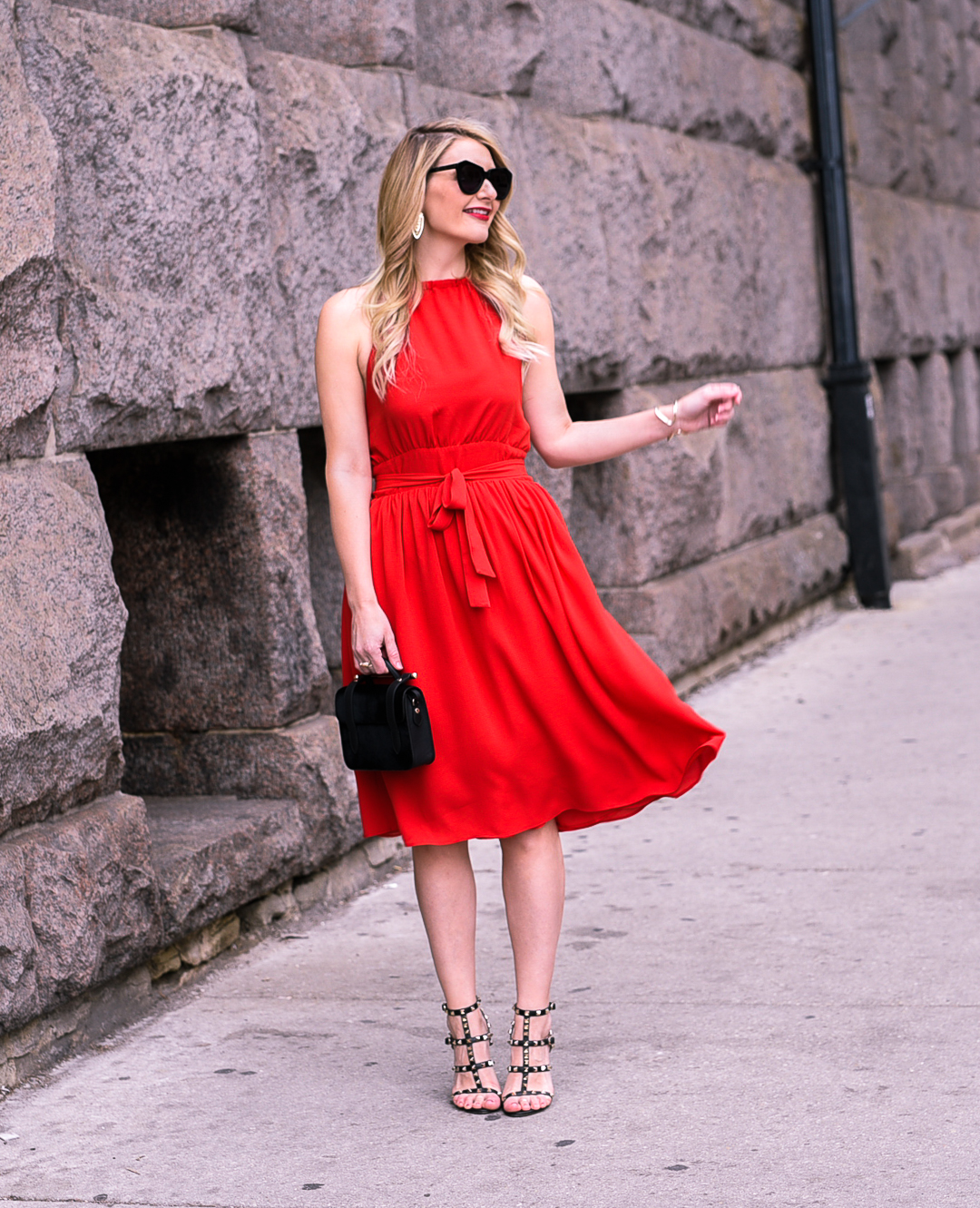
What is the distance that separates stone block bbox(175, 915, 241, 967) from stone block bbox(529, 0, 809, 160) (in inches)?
127

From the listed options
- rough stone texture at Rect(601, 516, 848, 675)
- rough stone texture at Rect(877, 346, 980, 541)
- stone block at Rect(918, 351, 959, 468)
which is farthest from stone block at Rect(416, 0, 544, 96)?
stone block at Rect(918, 351, 959, 468)

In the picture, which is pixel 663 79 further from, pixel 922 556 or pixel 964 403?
pixel 964 403

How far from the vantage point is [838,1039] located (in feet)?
11.1

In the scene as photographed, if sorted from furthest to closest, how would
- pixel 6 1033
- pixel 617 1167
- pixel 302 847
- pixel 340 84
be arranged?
pixel 340 84 < pixel 302 847 < pixel 6 1033 < pixel 617 1167

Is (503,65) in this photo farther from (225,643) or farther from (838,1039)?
A: (838,1039)

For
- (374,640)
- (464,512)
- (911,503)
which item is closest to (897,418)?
(911,503)

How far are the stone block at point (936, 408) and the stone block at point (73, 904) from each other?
8868 mm

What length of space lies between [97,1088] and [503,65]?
3757mm

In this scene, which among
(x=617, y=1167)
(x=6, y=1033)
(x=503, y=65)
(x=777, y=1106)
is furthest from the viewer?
(x=503, y=65)

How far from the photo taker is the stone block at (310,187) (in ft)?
14.5

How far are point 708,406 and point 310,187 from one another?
1.65 m


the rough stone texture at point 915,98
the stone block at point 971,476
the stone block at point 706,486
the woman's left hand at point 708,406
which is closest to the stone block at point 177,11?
the woman's left hand at point 708,406

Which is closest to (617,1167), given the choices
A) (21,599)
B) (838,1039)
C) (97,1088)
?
(838,1039)

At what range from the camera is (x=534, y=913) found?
3.23 m
